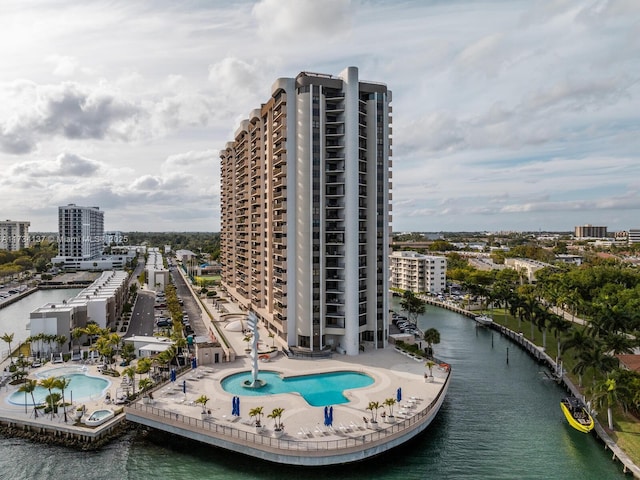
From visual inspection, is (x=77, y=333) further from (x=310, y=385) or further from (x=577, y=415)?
(x=577, y=415)

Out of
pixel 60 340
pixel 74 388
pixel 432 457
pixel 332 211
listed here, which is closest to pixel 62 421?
pixel 74 388

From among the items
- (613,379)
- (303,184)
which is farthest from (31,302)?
(613,379)

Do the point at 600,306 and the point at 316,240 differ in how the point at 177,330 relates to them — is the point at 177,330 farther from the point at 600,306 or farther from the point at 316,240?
the point at 600,306

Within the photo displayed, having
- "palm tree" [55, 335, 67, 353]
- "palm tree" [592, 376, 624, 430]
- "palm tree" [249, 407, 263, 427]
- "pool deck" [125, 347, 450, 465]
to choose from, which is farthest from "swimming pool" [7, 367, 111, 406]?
"palm tree" [592, 376, 624, 430]

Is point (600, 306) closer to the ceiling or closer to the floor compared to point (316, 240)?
closer to the floor

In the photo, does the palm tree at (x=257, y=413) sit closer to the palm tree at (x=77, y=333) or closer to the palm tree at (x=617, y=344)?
the palm tree at (x=77, y=333)

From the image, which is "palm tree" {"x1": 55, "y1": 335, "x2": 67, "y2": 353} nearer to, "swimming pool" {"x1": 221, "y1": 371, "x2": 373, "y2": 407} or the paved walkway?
the paved walkway
